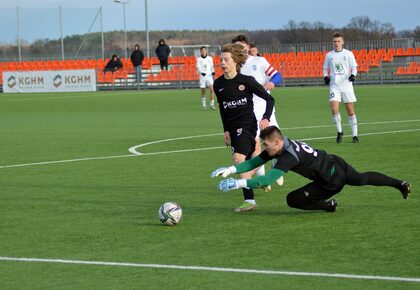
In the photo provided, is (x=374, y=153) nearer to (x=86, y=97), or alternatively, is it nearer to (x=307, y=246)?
(x=307, y=246)

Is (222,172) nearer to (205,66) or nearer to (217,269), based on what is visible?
(217,269)

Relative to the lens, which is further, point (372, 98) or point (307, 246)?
point (372, 98)

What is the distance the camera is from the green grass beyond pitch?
7.45m

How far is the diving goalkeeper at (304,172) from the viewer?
933 centimetres

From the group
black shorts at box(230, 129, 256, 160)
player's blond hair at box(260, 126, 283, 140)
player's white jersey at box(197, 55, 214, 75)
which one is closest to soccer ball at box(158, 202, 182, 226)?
player's blond hair at box(260, 126, 283, 140)

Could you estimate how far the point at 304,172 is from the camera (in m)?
9.77

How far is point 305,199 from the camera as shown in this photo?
1012 cm

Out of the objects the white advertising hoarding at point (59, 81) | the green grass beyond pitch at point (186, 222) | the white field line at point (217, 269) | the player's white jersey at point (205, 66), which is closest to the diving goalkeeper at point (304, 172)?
the green grass beyond pitch at point (186, 222)

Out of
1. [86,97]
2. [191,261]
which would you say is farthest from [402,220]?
[86,97]

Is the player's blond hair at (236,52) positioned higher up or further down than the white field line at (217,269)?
higher up

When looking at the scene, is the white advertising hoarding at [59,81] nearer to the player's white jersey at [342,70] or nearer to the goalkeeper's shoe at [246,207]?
the player's white jersey at [342,70]

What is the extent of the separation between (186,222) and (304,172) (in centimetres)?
138

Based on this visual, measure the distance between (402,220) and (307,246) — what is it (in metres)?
1.63

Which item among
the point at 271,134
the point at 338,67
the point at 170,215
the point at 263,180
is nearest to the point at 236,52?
the point at 271,134
